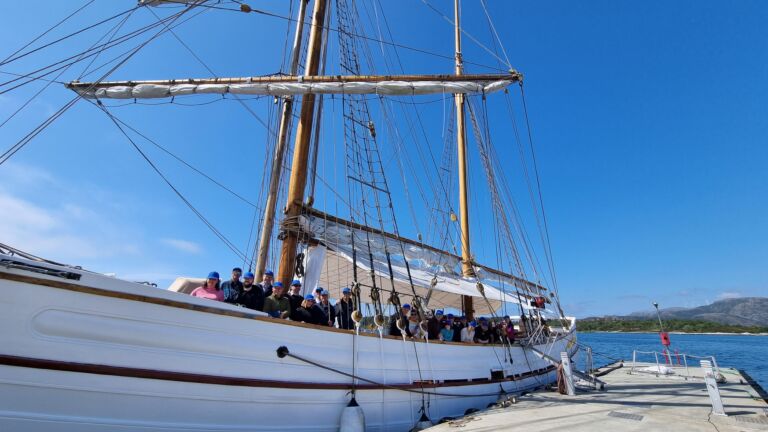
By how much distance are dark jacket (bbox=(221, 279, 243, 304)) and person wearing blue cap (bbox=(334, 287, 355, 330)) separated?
187cm

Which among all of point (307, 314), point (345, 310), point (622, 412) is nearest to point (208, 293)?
point (307, 314)

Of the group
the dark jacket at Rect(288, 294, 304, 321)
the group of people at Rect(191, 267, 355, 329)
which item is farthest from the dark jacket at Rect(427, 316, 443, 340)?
the dark jacket at Rect(288, 294, 304, 321)

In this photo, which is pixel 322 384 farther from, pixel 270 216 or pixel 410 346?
pixel 270 216

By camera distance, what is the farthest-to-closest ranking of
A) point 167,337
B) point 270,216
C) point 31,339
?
point 270,216, point 167,337, point 31,339

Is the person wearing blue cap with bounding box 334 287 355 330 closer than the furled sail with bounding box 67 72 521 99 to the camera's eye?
Yes

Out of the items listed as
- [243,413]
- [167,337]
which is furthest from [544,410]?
[167,337]

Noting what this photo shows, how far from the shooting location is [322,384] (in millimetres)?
4742

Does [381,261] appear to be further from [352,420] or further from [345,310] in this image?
[352,420]

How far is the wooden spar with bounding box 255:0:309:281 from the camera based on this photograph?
8.24 meters

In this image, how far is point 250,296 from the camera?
196 inches

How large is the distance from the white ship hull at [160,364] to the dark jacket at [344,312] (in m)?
0.89

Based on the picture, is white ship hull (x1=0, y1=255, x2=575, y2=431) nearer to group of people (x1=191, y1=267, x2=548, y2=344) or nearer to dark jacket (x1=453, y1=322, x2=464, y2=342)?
group of people (x1=191, y1=267, x2=548, y2=344)

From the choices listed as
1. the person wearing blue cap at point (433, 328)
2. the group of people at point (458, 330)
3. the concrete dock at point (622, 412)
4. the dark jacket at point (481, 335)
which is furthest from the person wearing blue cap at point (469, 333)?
the concrete dock at point (622, 412)

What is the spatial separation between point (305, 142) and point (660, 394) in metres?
10.0
